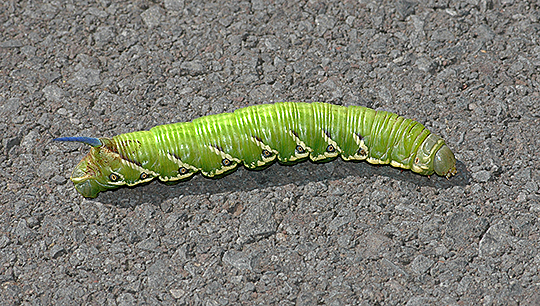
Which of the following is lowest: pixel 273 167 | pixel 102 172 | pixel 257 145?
pixel 273 167

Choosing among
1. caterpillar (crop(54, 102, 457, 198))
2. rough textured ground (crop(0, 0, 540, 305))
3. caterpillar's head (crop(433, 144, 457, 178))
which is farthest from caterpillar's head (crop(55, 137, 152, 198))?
caterpillar's head (crop(433, 144, 457, 178))

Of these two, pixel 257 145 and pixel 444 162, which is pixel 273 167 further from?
pixel 444 162

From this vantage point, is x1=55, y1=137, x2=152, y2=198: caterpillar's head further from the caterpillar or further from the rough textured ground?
the rough textured ground

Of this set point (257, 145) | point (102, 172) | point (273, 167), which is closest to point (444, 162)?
point (273, 167)

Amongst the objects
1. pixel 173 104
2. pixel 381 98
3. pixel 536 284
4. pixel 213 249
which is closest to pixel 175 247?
pixel 213 249

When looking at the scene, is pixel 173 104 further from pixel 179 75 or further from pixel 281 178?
pixel 281 178

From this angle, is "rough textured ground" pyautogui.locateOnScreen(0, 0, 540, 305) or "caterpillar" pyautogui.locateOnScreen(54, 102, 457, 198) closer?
"rough textured ground" pyautogui.locateOnScreen(0, 0, 540, 305)
